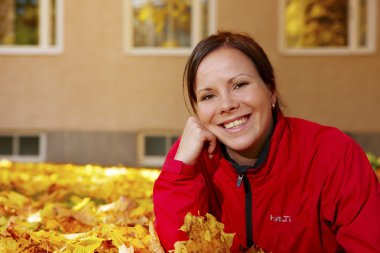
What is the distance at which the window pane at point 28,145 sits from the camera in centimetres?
1199

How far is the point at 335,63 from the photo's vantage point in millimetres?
11539

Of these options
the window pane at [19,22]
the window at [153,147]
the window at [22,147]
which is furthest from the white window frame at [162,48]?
the window at [22,147]

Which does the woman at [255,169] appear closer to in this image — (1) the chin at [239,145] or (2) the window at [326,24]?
(1) the chin at [239,145]

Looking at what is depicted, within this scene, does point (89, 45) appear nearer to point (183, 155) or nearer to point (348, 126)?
point (348, 126)

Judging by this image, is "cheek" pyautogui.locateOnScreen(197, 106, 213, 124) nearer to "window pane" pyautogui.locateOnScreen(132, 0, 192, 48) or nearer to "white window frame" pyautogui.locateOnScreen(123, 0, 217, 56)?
"white window frame" pyautogui.locateOnScreen(123, 0, 217, 56)

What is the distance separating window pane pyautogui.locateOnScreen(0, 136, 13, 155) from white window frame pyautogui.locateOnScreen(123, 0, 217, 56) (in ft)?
8.81

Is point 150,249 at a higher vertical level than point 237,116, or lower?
lower

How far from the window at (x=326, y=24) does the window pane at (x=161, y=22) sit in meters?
1.78

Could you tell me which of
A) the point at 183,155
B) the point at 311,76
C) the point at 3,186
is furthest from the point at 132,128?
the point at 183,155

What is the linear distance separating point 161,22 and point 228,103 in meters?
9.52

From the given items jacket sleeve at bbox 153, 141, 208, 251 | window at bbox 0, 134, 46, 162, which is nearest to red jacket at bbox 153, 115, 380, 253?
jacket sleeve at bbox 153, 141, 208, 251

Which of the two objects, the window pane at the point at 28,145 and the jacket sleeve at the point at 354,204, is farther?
the window pane at the point at 28,145

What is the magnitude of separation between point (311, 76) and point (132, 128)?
322 cm

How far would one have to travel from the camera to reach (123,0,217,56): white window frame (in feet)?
38.1
